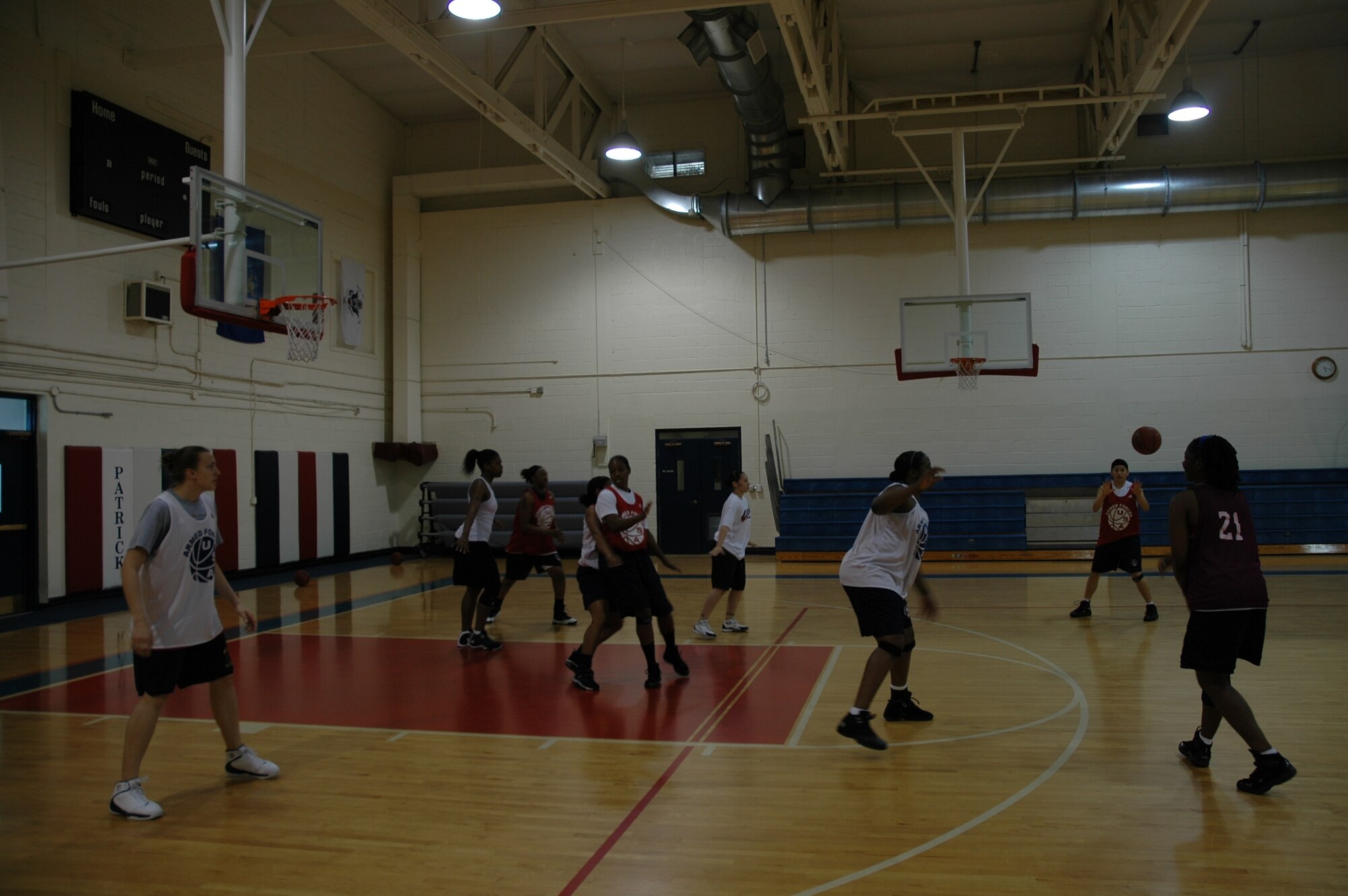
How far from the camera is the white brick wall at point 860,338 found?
1541 cm

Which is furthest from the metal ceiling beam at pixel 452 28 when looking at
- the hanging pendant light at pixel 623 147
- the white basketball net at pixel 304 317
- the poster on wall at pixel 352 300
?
the poster on wall at pixel 352 300

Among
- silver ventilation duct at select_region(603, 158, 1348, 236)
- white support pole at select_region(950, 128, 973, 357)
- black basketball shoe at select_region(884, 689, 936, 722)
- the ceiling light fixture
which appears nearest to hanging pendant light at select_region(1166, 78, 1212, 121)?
the ceiling light fixture

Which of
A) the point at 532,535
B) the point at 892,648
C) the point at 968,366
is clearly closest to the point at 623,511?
the point at 892,648

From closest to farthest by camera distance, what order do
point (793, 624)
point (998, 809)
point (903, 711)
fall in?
1. point (998, 809)
2. point (903, 711)
3. point (793, 624)

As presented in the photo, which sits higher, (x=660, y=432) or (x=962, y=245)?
(x=962, y=245)

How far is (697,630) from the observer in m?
8.85

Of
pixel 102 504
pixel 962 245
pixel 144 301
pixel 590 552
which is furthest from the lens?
pixel 962 245

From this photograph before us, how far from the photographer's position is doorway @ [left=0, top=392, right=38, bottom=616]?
1058cm

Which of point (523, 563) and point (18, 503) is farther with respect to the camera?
point (18, 503)

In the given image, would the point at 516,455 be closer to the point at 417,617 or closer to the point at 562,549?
the point at 562,549

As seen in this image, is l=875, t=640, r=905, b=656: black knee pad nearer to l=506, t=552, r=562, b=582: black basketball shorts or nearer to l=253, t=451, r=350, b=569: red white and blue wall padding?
l=506, t=552, r=562, b=582: black basketball shorts

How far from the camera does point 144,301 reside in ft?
39.4

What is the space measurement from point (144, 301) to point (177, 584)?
29.8 feet

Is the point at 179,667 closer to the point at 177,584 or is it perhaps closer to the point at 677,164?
the point at 177,584
